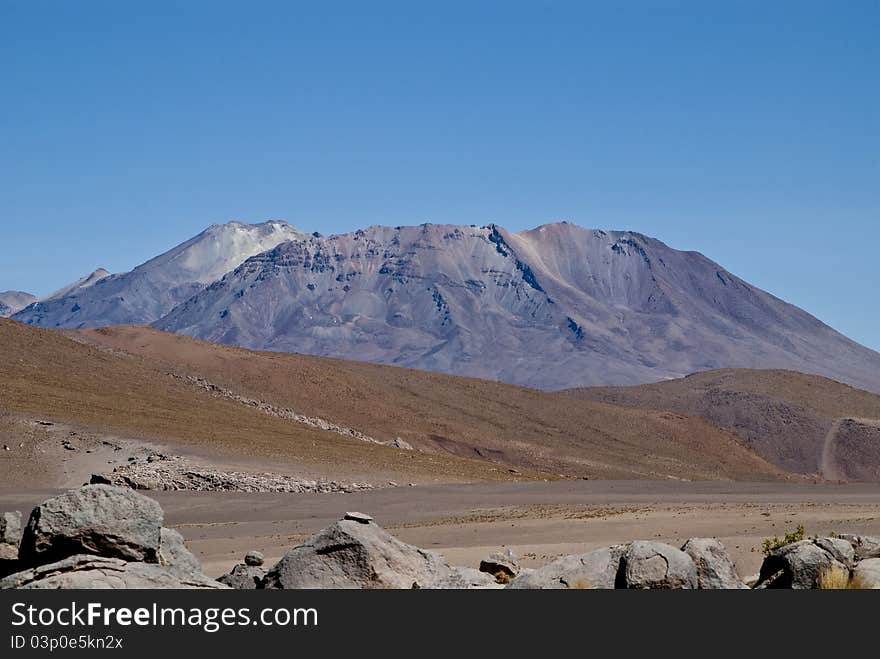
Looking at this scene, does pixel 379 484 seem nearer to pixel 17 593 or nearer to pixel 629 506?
pixel 629 506

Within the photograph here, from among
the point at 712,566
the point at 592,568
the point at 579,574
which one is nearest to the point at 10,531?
the point at 579,574

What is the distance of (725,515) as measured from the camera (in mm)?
34469

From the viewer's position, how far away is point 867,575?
1491 centimetres

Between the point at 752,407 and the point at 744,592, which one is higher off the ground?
the point at 752,407

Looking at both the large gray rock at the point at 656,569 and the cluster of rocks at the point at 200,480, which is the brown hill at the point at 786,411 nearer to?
the cluster of rocks at the point at 200,480

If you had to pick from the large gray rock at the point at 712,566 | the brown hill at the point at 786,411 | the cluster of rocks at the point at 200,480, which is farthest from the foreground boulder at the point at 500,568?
the brown hill at the point at 786,411

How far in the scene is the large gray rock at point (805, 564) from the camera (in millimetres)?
15320

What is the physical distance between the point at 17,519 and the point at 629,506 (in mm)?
25114

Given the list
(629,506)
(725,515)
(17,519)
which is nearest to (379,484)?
(629,506)

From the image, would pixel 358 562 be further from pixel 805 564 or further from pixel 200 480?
pixel 200 480

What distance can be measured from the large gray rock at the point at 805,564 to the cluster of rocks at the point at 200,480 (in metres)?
31.0

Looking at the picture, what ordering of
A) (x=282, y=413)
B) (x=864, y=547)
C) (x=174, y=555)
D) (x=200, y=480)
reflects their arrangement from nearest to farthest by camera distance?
(x=174, y=555)
(x=864, y=547)
(x=200, y=480)
(x=282, y=413)

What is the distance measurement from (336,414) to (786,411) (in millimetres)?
63138

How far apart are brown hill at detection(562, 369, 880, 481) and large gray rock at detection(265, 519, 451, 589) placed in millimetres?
94167
